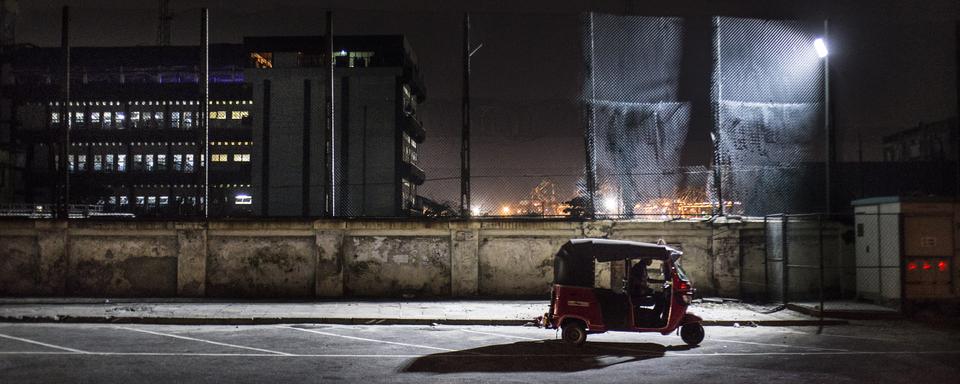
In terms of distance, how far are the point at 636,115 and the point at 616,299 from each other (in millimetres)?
8372

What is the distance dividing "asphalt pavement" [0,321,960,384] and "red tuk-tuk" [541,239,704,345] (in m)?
0.33

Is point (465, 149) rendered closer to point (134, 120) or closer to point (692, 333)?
point (692, 333)

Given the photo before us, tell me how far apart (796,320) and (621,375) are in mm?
7520

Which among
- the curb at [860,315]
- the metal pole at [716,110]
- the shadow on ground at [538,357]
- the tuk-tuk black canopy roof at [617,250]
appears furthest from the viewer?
the metal pole at [716,110]

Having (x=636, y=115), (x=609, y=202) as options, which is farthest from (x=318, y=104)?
(x=609, y=202)

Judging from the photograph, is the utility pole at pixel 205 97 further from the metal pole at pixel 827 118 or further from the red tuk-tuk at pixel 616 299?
the metal pole at pixel 827 118

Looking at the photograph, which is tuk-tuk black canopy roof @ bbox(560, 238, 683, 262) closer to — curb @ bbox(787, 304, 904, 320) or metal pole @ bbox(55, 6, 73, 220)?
curb @ bbox(787, 304, 904, 320)

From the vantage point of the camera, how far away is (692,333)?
37.9 ft

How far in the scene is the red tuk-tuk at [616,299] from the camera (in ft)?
37.2

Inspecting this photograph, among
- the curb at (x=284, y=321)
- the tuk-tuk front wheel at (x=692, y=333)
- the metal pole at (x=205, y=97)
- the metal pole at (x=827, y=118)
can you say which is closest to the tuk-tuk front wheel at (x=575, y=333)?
the tuk-tuk front wheel at (x=692, y=333)

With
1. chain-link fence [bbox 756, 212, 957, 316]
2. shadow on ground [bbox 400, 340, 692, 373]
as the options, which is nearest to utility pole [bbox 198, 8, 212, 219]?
shadow on ground [bbox 400, 340, 692, 373]

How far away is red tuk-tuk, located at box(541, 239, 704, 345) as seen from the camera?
11.3 meters

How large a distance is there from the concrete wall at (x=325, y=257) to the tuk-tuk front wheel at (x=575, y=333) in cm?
705

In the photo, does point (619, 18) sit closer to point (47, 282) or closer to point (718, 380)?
point (718, 380)
